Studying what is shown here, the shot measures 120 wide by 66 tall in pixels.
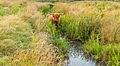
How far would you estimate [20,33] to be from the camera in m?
8.56

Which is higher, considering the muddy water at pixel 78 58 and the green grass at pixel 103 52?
the green grass at pixel 103 52

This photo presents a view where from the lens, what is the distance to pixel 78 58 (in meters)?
8.84

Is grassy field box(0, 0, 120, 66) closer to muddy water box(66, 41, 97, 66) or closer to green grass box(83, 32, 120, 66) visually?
green grass box(83, 32, 120, 66)

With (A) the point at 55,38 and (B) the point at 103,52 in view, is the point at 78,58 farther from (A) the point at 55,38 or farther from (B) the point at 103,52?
(A) the point at 55,38

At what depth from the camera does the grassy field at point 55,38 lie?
20.0 ft

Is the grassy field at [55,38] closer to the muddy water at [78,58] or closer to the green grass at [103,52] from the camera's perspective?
the green grass at [103,52]

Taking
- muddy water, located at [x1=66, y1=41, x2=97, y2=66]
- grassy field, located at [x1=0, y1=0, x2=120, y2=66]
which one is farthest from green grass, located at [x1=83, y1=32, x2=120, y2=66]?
muddy water, located at [x1=66, y1=41, x2=97, y2=66]

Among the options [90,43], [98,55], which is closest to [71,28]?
[90,43]

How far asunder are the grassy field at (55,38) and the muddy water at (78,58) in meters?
0.18

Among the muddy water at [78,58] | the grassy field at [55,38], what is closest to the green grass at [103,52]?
the grassy field at [55,38]

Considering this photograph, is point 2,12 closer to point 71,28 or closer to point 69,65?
point 71,28

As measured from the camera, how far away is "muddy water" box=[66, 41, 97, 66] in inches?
328

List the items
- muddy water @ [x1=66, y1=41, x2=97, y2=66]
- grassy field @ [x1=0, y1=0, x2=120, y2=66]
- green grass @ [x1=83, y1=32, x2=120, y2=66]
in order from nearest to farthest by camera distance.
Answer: grassy field @ [x1=0, y1=0, x2=120, y2=66], green grass @ [x1=83, y1=32, x2=120, y2=66], muddy water @ [x1=66, y1=41, x2=97, y2=66]

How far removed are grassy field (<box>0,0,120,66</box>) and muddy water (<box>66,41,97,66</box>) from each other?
0.60 feet
